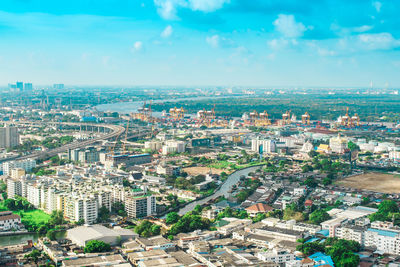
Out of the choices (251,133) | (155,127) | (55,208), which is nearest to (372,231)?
(55,208)

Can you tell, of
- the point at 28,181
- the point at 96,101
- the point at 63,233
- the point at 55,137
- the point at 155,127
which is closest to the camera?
the point at 63,233

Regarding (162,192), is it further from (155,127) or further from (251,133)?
(155,127)

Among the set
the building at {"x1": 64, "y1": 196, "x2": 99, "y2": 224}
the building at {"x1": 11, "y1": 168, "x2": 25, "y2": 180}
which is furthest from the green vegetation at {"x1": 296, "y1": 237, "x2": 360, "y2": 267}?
the building at {"x1": 11, "y1": 168, "x2": 25, "y2": 180}

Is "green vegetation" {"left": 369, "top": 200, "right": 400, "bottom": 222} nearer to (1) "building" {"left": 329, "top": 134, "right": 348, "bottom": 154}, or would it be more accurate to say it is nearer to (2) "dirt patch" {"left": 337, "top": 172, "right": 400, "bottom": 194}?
(2) "dirt patch" {"left": 337, "top": 172, "right": 400, "bottom": 194}

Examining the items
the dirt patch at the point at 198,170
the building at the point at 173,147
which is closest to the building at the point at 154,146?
the building at the point at 173,147

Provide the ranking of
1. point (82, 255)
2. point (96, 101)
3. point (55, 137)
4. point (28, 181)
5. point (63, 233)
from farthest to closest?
1. point (96, 101)
2. point (55, 137)
3. point (28, 181)
4. point (63, 233)
5. point (82, 255)

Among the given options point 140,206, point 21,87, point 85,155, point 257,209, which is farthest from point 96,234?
point 21,87
